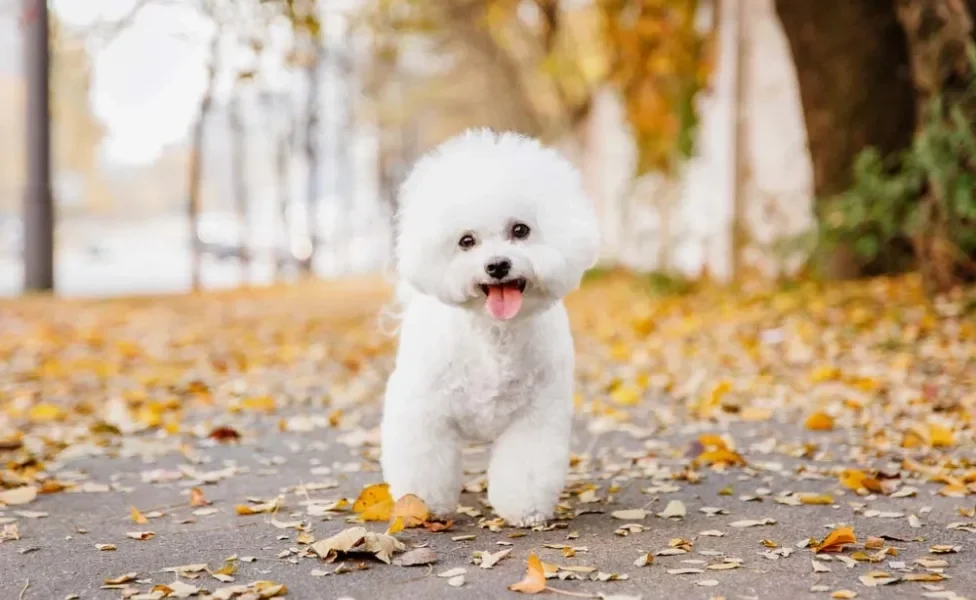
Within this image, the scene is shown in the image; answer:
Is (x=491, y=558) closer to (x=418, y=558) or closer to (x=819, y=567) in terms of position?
(x=418, y=558)

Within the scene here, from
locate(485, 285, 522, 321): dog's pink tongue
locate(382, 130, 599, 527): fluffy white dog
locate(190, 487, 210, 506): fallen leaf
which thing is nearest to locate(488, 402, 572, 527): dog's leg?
locate(382, 130, 599, 527): fluffy white dog

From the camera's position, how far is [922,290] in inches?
344

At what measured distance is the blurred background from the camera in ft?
27.3

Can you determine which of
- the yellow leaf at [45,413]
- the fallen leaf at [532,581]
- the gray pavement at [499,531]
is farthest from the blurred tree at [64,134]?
the fallen leaf at [532,581]

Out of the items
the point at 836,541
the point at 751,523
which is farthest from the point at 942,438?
the point at 836,541

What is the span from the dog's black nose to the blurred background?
1.15 metres

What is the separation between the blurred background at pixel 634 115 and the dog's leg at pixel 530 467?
124cm

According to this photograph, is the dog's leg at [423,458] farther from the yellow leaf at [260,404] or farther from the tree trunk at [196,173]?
the tree trunk at [196,173]

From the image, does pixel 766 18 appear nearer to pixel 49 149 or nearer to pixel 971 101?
pixel 971 101

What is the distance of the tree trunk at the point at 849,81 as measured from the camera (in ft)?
32.7

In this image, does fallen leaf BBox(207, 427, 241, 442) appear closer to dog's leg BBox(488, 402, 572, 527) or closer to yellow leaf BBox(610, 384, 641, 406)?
dog's leg BBox(488, 402, 572, 527)

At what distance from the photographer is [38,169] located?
506 inches

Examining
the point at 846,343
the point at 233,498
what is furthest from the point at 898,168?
the point at 233,498

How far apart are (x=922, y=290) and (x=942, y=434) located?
388 centimetres
